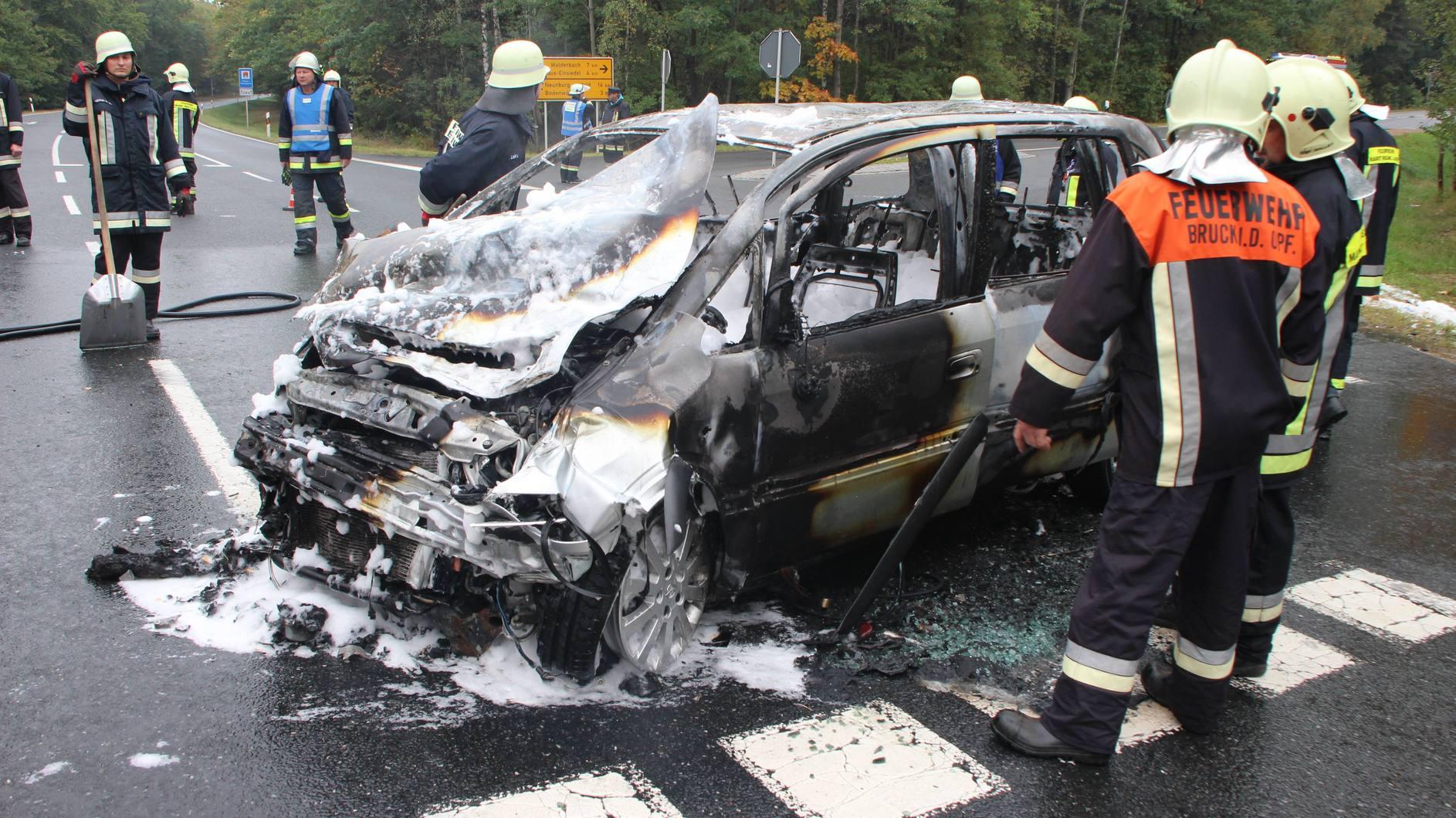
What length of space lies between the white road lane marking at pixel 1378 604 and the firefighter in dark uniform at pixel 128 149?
697 centimetres

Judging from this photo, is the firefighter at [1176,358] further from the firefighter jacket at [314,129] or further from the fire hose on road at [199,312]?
the firefighter jacket at [314,129]

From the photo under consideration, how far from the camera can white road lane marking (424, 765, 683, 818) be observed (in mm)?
2592

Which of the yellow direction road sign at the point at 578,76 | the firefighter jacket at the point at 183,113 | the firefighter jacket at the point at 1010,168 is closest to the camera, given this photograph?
the firefighter jacket at the point at 1010,168

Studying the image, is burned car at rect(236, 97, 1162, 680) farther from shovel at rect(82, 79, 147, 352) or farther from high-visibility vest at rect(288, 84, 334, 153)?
high-visibility vest at rect(288, 84, 334, 153)

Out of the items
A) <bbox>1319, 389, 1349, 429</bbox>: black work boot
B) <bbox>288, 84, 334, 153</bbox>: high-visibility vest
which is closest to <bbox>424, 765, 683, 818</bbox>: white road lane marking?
<bbox>1319, 389, 1349, 429</bbox>: black work boot

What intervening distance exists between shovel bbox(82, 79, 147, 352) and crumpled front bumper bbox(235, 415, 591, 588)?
403cm

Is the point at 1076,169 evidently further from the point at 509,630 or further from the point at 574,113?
the point at 574,113

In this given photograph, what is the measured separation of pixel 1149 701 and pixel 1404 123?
134ft

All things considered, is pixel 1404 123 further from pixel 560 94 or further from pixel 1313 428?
pixel 1313 428

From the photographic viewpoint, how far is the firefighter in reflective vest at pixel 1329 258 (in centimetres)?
325

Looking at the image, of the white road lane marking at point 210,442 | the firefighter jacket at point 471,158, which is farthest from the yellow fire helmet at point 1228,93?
the firefighter jacket at point 471,158

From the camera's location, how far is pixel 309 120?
10.0m

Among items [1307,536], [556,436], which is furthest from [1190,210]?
[1307,536]

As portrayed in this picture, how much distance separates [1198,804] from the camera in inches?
109
